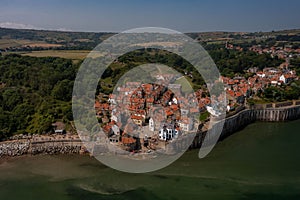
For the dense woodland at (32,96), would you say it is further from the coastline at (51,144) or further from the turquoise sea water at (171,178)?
the turquoise sea water at (171,178)

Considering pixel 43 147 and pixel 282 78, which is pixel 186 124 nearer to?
pixel 43 147

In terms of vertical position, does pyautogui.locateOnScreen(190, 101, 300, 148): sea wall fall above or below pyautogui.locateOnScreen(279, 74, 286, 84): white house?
below

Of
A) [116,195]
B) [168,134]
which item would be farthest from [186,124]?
[116,195]

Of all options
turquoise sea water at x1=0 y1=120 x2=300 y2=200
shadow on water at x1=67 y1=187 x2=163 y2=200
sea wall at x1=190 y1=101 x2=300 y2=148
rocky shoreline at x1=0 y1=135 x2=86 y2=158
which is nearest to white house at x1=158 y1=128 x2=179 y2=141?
turquoise sea water at x1=0 y1=120 x2=300 y2=200

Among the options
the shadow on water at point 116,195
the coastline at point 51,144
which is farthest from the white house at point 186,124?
→ the shadow on water at point 116,195

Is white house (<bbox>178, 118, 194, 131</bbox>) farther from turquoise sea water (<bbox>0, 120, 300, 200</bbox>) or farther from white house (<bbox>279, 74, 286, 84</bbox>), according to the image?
white house (<bbox>279, 74, 286, 84</bbox>)

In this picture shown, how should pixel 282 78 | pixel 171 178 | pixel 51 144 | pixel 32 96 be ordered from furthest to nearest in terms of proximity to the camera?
pixel 282 78, pixel 32 96, pixel 51 144, pixel 171 178

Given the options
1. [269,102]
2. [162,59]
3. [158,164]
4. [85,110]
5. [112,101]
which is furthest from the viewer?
[162,59]

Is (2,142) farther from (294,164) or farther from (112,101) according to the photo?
(294,164)

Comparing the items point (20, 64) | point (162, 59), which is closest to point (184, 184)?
point (20, 64)
